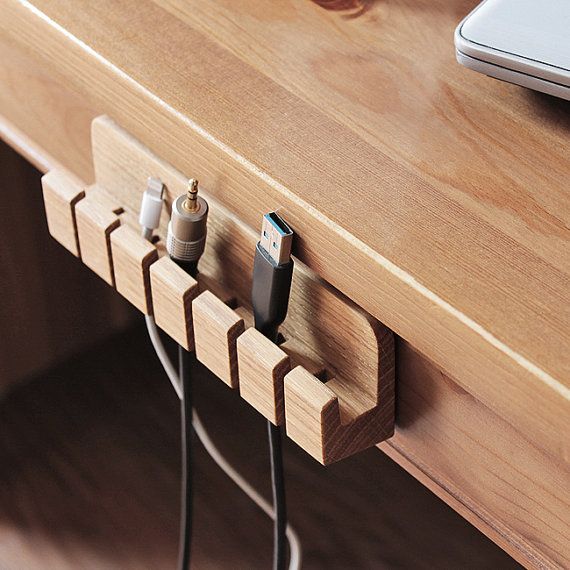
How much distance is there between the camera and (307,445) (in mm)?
451

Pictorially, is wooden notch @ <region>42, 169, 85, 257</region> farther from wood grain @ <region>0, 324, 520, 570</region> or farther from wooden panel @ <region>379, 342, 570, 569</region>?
wood grain @ <region>0, 324, 520, 570</region>

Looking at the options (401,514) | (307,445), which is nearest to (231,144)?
(307,445)

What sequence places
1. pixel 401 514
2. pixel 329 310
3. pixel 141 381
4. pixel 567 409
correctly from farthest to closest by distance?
pixel 141 381 → pixel 401 514 → pixel 329 310 → pixel 567 409

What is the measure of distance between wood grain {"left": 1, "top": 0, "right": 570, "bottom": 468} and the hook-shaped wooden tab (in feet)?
0.15

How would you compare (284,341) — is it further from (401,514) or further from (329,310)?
(401,514)

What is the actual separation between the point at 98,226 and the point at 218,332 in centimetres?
10

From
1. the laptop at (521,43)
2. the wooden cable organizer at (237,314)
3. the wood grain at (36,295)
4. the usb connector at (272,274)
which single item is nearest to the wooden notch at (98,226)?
the wooden cable organizer at (237,314)

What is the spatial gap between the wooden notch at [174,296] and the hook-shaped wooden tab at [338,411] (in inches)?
2.9

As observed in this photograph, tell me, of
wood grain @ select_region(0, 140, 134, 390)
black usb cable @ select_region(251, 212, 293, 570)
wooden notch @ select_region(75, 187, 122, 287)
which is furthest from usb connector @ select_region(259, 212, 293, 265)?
wood grain @ select_region(0, 140, 134, 390)

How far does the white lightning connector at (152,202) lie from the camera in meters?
0.50

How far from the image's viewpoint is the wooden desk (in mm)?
375

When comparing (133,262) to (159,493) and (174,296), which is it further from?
(159,493)

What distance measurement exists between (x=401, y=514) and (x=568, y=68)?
619 mm

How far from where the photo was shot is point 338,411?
17.0 inches
